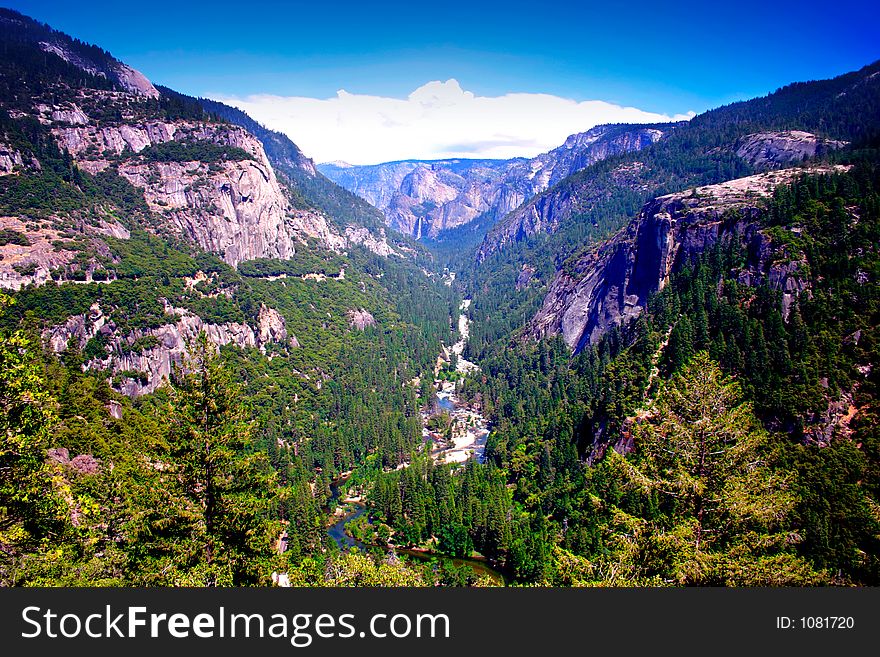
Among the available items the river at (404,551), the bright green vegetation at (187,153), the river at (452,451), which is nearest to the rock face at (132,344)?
the river at (404,551)

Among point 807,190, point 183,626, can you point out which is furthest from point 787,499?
point 807,190

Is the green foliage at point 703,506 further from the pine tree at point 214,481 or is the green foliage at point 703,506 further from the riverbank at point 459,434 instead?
the riverbank at point 459,434

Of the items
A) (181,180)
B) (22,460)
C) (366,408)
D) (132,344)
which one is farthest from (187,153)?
(22,460)

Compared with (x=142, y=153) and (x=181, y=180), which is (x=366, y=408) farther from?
(x=142, y=153)

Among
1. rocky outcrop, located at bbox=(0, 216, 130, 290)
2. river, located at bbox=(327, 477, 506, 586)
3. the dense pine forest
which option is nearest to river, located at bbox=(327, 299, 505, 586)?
river, located at bbox=(327, 477, 506, 586)

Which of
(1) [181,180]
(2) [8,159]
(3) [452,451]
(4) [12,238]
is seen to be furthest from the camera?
(1) [181,180]
